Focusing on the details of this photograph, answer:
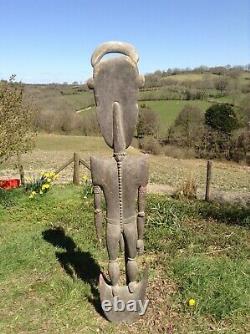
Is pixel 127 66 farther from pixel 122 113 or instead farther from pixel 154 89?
pixel 154 89

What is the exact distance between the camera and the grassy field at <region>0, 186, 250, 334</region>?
15.9 feet

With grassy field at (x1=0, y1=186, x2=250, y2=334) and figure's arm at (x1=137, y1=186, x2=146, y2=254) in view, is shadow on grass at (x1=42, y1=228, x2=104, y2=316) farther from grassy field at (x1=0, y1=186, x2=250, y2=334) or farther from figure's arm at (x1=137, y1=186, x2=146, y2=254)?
figure's arm at (x1=137, y1=186, x2=146, y2=254)

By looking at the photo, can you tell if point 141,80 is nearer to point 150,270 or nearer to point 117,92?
point 117,92

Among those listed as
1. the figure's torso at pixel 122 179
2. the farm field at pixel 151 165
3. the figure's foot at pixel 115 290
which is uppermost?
the figure's torso at pixel 122 179

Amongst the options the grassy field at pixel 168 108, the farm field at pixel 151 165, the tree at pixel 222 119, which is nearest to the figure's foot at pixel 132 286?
the farm field at pixel 151 165

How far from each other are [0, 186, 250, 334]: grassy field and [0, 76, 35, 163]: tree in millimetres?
1715

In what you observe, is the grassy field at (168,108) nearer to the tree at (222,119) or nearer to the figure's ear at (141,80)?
the tree at (222,119)

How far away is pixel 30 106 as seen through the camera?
1138 centimetres

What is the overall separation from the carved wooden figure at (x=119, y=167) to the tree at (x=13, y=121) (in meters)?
5.81

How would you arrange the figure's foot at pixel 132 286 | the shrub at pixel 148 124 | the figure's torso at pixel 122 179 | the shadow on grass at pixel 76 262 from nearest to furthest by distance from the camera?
the figure's torso at pixel 122 179, the figure's foot at pixel 132 286, the shadow on grass at pixel 76 262, the shrub at pixel 148 124

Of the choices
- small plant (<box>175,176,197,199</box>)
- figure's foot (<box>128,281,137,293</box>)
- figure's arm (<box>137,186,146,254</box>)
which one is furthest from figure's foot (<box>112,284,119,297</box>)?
small plant (<box>175,176,197,199</box>)

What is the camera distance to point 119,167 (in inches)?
178

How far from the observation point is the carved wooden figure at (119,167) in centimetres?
430

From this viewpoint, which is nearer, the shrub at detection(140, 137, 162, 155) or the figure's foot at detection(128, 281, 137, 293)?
the figure's foot at detection(128, 281, 137, 293)
